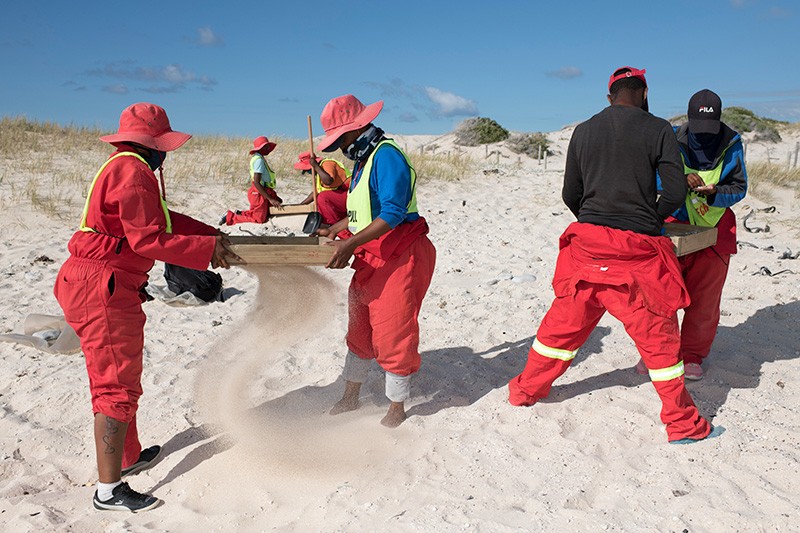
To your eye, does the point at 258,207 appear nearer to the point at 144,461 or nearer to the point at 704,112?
the point at 144,461

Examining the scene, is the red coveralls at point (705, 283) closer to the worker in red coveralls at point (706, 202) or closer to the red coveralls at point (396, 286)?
the worker in red coveralls at point (706, 202)

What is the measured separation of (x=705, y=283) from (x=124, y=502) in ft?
11.9

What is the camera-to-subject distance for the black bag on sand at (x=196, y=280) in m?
3.96

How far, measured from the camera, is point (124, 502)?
3275 millimetres

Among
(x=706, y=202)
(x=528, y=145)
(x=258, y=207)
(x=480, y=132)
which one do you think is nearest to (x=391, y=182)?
(x=706, y=202)

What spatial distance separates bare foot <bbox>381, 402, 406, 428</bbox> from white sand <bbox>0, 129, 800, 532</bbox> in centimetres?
7

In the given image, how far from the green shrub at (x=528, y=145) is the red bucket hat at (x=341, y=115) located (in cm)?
2115

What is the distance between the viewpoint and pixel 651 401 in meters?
4.08

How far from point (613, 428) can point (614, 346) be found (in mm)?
1505

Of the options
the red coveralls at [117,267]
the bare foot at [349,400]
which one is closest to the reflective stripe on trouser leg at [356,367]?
the bare foot at [349,400]

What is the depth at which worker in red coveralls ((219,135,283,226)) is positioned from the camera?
31.0 feet

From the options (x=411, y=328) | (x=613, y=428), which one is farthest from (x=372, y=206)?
(x=613, y=428)

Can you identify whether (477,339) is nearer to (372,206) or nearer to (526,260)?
(372,206)

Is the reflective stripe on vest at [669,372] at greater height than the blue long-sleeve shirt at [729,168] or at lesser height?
lesser
